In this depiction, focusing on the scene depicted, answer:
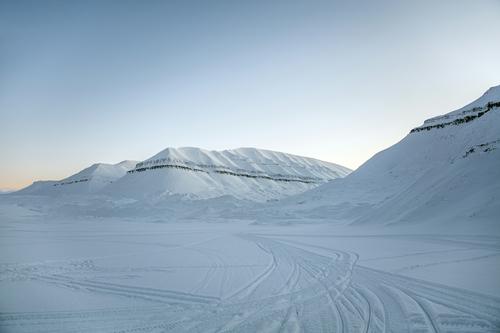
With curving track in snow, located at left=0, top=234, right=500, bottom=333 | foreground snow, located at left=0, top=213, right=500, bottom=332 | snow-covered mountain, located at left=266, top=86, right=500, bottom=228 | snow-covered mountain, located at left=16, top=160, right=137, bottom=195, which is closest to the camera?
curving track in snow, located at left=0, top=234, right=500, bottom=333

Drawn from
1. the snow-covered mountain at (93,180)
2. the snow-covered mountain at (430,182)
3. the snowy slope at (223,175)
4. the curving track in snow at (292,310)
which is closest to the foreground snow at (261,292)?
→ the curving track in snow at (292,310)

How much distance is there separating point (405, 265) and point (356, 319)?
4.68 m

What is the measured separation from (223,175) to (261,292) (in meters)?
94.1

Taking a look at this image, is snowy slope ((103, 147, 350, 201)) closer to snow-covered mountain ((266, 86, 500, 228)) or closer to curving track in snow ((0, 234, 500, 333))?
snow-covered mountain ((266, 86, 500, 228))

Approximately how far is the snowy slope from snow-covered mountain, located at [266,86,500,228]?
103ft

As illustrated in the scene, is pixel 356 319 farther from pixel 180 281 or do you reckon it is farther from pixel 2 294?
pixel 2 294

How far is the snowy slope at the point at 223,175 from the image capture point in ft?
263

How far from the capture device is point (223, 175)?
100m

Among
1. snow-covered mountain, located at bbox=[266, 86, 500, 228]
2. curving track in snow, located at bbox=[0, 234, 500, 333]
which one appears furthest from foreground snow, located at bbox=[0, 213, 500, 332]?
snow-covered mountain, located at bbox=[266, 86, 500, 228]

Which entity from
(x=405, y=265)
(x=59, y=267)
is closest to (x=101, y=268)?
(x=59, y=267)

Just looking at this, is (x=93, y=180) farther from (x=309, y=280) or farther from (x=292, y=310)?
(x=292, y=310)

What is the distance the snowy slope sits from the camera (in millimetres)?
80062

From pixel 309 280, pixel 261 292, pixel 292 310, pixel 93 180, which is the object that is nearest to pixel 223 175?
pixel 93 180

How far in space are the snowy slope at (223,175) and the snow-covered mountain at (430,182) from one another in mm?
31481
